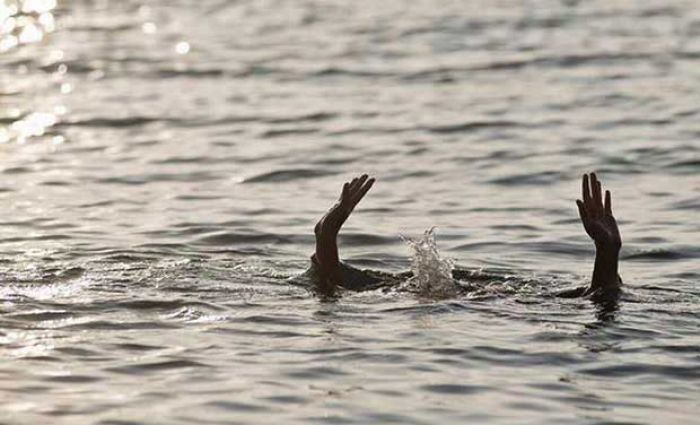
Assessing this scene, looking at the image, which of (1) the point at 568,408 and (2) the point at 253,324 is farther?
(2) the point at 253,324

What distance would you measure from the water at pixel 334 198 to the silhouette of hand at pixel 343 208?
17.0 inches

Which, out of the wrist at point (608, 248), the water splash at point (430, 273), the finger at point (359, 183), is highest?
the finger at point (359, 183)

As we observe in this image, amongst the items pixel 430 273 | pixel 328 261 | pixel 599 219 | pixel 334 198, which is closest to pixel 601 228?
pixel 599 219

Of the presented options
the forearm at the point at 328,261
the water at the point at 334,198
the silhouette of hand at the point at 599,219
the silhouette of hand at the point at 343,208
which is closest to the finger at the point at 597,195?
the silhouette of hand at the point at 599,219

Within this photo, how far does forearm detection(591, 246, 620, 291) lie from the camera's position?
33.6 ft

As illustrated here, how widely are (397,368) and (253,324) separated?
1.26 meters

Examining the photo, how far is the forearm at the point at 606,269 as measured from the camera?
10234 millimetres

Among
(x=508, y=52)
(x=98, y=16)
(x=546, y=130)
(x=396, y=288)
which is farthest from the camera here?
(x=98, y=16)

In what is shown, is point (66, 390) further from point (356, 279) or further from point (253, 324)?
point (356, 279)

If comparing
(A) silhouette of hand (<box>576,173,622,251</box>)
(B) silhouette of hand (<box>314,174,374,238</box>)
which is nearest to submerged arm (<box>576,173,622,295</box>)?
(A) silhouette of hand (<box>576,173,622,251</box>)

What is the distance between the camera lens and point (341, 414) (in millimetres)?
8180

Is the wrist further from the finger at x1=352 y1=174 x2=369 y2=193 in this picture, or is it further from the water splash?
the finger at x1=352 y1=174 x2=369 y2=193

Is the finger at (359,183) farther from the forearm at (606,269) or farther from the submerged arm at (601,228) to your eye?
the forearm at (606,269)

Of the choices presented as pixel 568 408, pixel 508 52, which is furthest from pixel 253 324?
pixel 508 52
